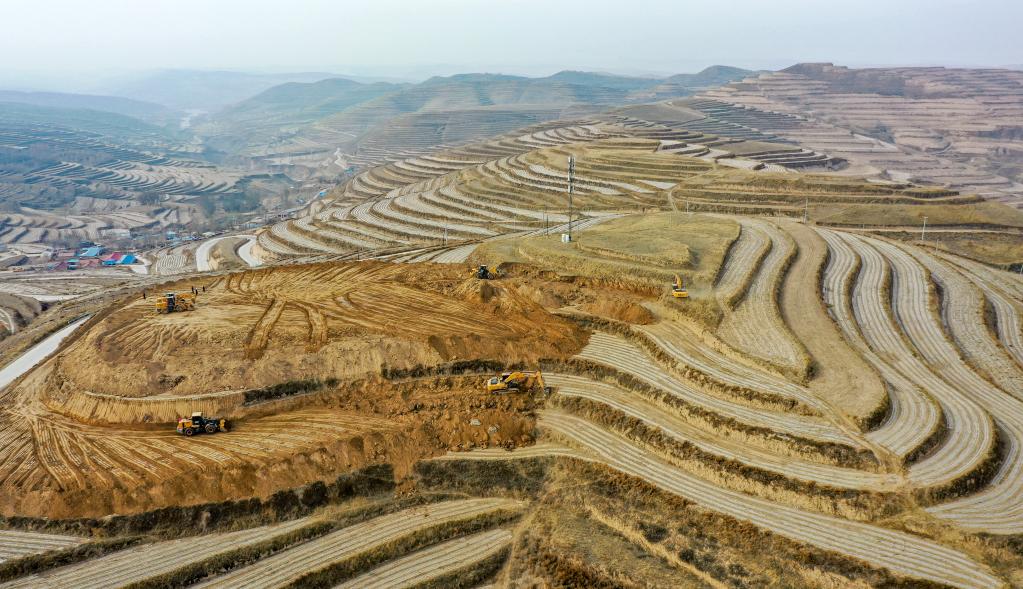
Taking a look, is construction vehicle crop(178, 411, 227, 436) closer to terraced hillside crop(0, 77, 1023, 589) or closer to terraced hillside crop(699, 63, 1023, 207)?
terraced hillside crop(0, 77, 1023, 589)

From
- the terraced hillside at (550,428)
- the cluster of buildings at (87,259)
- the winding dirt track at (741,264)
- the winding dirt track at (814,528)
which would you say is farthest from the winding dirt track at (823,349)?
the cluster of buildings at (87,259)

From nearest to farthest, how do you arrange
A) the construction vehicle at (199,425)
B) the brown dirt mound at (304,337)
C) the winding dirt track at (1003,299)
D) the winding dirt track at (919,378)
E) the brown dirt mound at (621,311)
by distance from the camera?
1. the winding dirt track at (919,378)
2. the construction vehicle at (199,425)
3. the brown dirt mound at (304,337)
4. the winding dirt track at (1003,299)
5. the brown dirt mound at (621,311)

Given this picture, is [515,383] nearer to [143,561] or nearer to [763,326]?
[763,326]

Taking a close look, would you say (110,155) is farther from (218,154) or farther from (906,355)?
(906,355)

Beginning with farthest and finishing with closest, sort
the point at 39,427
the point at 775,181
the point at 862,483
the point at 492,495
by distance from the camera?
the point at 775,181, the point at 39,427, the point at 492,495, the point at 862,483

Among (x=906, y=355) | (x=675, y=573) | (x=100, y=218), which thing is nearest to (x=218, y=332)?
(x=675, y=573)

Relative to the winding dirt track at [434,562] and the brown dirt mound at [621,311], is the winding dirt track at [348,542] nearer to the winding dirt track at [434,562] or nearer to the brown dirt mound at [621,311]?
the winding dirt track at [434,562]

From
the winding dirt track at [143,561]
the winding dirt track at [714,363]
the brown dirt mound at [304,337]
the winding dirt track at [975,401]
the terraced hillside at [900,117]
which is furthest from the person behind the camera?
the terraced hillside at [900,117]
